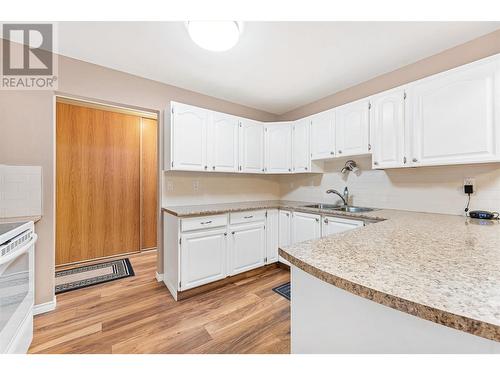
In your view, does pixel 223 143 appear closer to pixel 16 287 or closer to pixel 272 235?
pixel 272 235

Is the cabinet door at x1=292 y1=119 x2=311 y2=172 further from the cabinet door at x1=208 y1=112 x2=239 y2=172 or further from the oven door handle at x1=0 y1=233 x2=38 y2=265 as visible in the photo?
the oven door handle at x1=0 y1=233 x2=38 y2=265

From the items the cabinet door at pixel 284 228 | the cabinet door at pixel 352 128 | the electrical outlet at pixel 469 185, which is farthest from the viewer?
the cabinet door at pixel 284 228

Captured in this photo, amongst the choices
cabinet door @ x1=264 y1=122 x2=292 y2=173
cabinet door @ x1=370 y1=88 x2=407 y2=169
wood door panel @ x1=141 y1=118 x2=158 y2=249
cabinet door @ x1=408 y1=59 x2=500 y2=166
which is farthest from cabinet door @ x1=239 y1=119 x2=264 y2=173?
cabinet door @ x1=408 y1=59 x2=500 y2=166

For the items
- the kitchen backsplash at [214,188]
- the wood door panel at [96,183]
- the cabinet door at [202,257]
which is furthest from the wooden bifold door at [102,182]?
the cabinet door at [202,257]

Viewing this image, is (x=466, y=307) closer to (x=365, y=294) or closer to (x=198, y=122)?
(x=365, y=294)

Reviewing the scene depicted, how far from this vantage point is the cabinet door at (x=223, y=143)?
2.62 metres

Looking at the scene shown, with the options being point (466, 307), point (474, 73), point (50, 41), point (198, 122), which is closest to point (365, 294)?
point (466, 307)

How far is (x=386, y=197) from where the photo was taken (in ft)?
7.75

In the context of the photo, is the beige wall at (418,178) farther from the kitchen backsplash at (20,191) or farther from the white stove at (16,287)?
the kitchen backsplash at (20,191)

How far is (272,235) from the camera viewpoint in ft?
9.31

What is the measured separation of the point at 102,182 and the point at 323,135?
3288mm

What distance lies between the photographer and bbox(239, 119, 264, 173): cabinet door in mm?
2912

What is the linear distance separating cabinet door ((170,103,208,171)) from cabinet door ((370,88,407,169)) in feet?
6.19

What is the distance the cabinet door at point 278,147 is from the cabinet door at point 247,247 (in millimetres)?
909
